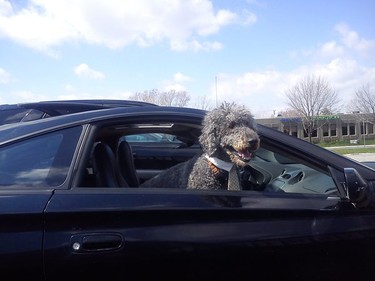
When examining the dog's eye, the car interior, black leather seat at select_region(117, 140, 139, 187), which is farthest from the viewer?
black leather seat at select_region(117, 140, 139, 187)

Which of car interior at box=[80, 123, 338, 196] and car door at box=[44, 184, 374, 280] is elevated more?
car interior at box=[80, 123, 338, 196]

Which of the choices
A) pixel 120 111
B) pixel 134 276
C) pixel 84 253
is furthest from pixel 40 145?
pixel 134 276

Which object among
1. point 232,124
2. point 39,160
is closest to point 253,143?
point 232,124

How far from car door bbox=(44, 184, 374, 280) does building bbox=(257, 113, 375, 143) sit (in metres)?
44.7

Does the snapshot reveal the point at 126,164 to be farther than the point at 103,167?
Yes

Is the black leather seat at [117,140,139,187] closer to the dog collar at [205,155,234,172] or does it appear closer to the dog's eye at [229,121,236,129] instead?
the dog collar at [205,155,234,172]

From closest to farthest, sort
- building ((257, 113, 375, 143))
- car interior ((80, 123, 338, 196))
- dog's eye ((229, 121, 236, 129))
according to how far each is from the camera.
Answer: car interior ((80, 123, 338, 196))
dog's eye ((229, 121, 236, 129))
building ((257, 113, 375, 143))

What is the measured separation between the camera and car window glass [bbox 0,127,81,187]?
225 cm

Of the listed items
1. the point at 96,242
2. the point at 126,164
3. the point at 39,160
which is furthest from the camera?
the point at 126,164

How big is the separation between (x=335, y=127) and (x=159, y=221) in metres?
52.6

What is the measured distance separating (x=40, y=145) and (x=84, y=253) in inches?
27.2

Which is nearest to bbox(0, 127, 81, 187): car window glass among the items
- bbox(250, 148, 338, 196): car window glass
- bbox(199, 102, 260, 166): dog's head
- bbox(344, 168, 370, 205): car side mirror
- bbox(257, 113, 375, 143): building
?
bbox(199, 102, 260, 166): dog's head

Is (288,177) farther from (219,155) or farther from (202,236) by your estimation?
(202,236)

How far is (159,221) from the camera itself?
2182 millimetres
